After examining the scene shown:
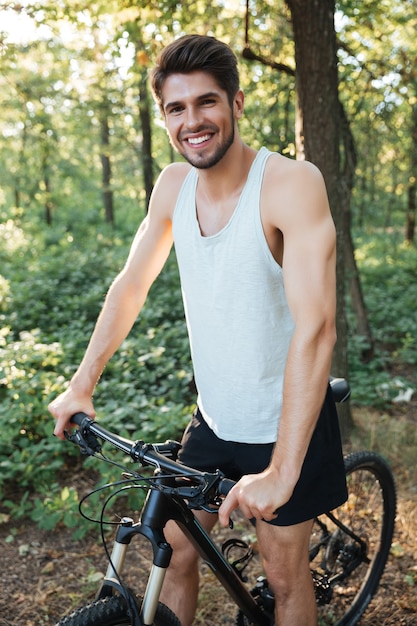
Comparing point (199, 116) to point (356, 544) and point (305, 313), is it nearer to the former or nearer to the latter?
point (305, 313)

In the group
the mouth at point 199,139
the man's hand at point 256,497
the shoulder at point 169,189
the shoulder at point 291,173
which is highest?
the mouth at point 199,139

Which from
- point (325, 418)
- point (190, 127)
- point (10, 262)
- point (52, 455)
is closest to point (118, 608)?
point (325, 418)

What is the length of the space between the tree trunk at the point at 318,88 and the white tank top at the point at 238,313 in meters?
2.14

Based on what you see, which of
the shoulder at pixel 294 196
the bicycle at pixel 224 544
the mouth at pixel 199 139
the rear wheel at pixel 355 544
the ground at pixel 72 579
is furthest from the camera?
the ground at pixel 72 579

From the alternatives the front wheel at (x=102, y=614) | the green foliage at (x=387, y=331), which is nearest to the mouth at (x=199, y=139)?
the front wheel at (x=102, y=614)

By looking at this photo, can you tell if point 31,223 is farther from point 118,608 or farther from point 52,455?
point 118,608

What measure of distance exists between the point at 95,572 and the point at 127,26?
3.73m

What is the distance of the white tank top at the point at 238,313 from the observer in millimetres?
1909

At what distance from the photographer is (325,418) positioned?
85.0 inches

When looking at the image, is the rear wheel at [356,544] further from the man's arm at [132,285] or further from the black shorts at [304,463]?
the man's arm at [132,285]

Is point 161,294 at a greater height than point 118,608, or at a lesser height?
lesser

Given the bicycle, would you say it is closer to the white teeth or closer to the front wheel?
the front wheel

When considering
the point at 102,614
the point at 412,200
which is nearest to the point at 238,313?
the point at 102,614

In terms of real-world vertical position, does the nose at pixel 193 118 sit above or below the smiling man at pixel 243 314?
above
